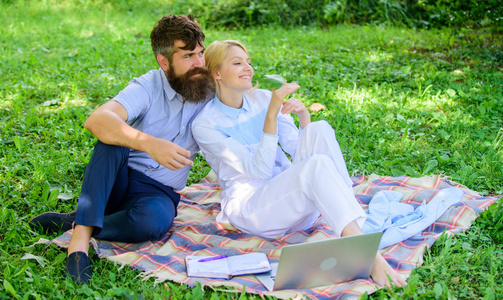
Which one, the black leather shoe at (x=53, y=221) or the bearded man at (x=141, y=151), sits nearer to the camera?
the bearded man at (x=141, y=151)

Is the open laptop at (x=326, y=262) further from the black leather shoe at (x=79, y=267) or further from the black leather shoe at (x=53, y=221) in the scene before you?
the black leather shoe at (x=53, y=221)

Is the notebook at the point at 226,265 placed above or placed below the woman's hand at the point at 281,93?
below

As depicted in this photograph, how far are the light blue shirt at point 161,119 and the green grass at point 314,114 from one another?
2.17ft

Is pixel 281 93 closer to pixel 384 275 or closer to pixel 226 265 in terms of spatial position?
pixel 226 265

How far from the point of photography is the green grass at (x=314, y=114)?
2689 millimetres

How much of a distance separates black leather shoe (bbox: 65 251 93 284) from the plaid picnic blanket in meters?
0.15

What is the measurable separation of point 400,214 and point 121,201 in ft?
5.71

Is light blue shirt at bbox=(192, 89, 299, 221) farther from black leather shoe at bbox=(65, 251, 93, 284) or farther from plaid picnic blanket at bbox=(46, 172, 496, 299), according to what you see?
black leather shoe at bbox=(65, 251, 93, 284)

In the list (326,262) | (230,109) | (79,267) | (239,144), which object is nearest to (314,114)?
(230,109)

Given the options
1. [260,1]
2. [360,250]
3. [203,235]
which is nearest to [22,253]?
[203,235]

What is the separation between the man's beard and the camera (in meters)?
3.16

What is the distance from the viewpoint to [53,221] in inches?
124

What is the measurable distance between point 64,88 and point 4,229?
2577 mm

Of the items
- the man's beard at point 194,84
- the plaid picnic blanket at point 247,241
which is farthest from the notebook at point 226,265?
the man's beard at point 194,84
